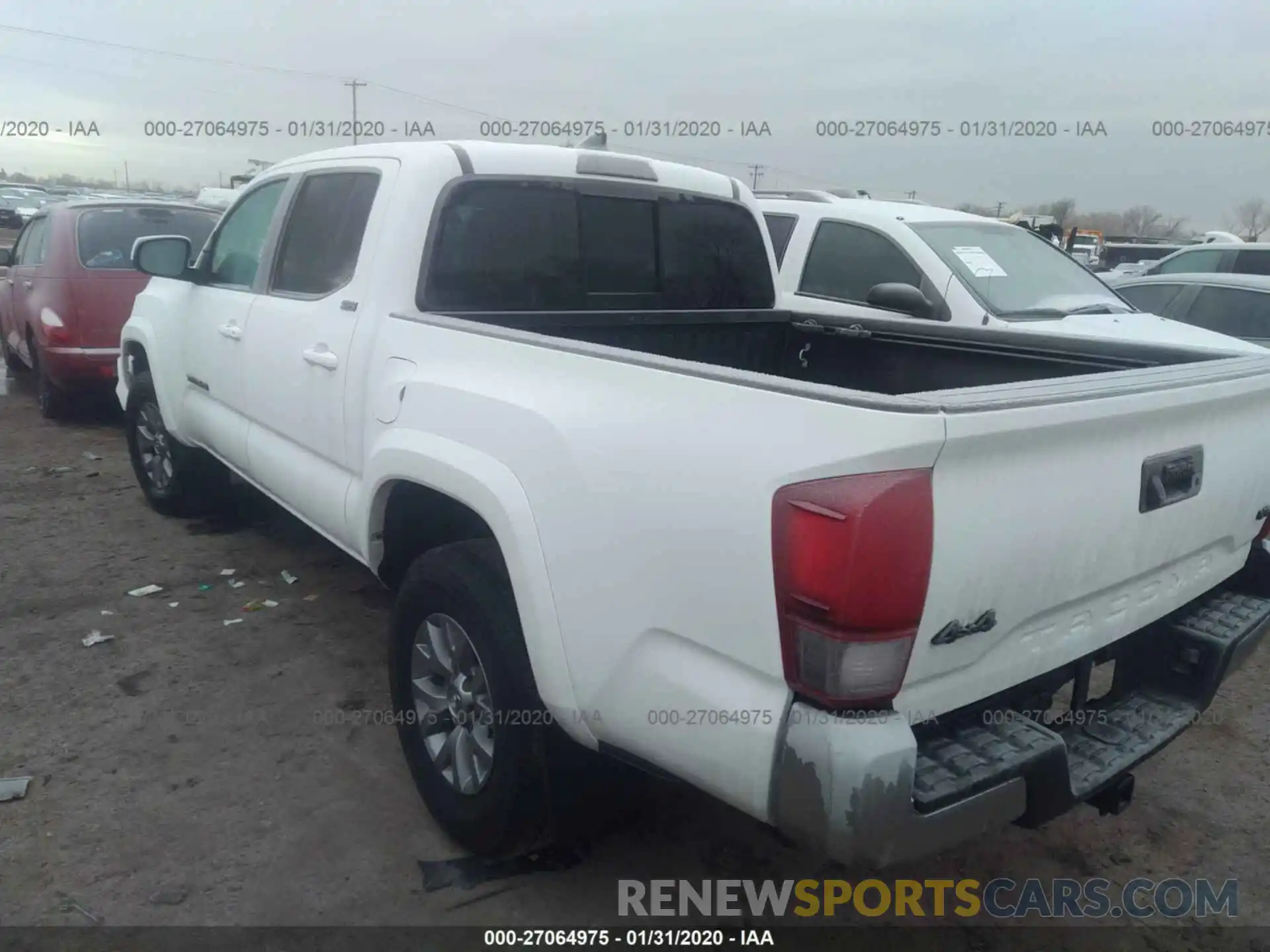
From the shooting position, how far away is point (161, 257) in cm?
466

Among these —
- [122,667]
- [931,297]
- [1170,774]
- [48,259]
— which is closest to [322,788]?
[122,667]

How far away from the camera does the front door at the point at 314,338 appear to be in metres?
3.32

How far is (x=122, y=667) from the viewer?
12.8ft

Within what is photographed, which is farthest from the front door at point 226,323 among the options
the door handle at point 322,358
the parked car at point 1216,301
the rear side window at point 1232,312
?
the rear side window at point 1232,312

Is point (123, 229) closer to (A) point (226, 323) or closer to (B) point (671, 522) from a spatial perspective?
(A) point (226, 323)

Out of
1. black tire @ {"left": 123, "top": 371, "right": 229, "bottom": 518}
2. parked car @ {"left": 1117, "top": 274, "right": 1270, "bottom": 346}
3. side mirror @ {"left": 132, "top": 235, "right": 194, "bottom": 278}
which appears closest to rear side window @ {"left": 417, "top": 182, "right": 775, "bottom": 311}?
side mirror @ {"left": 132, "top": 235, "right": 194, "bottom": 278}

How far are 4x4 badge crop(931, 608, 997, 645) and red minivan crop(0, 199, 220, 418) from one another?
7422 millimetres

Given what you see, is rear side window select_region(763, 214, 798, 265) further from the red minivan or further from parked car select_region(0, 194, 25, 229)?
parked car select_region(0, 194, 25, 229)

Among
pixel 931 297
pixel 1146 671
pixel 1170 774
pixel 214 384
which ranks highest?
pixel 931 297

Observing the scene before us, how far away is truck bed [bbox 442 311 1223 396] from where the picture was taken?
3131 mm

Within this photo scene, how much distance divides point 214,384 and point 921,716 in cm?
369

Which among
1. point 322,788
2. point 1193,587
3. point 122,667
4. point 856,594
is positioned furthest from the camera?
point 122,667

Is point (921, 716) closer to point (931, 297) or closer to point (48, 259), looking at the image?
point (931, 297)

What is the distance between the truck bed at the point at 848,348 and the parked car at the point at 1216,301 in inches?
182
